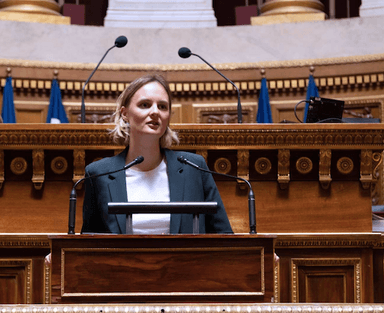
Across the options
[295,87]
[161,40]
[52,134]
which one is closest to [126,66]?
[161,40]

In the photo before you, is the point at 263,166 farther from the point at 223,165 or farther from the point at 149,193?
the point at 149,193

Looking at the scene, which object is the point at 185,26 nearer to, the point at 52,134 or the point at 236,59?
the point at 236,59

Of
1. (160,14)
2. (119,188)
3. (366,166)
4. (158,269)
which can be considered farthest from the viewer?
(160,14)

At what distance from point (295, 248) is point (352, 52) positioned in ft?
11.8

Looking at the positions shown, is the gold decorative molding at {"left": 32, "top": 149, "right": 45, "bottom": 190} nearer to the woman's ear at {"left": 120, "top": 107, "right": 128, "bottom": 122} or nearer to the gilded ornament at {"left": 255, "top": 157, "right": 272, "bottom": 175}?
the woman's ear at {"left": 120, "top": 107, "right": 128, "bottom": 122}

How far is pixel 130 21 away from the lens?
22.9 feet

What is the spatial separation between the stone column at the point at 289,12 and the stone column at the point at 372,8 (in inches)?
17.5

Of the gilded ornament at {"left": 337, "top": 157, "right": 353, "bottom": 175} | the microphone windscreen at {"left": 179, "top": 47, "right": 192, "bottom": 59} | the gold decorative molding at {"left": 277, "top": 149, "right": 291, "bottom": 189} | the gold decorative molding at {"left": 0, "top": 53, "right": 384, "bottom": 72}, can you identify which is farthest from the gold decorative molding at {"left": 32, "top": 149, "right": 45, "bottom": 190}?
the gold decorative molding at {"left": 0, "top": 53, "right": 384, "bottom": 72}

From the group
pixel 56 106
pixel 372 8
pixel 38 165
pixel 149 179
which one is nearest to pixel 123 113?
pixel 149 179

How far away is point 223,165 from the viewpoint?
136 inches

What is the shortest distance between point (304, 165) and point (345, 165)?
21 centimetres

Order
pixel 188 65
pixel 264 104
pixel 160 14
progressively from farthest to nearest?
pixel 160 14 → pixel 188 65 → pixel 264 104

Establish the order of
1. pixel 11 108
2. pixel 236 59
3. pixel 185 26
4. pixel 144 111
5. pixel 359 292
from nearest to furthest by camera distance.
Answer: pixel 144 111
pixel 359 292
pixel 11 108
pixel 236 59
pixel 185 26

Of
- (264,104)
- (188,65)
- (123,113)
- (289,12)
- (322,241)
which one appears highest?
(289,12)
